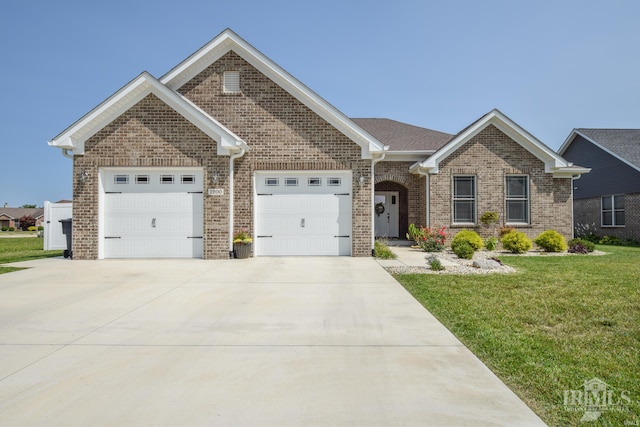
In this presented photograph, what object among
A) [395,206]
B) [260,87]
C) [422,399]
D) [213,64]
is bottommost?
[422,399]

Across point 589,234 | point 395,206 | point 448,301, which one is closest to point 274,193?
point 448,301

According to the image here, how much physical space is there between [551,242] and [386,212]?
7.35m

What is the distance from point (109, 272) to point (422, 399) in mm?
8205

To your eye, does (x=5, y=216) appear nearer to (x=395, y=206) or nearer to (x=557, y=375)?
(x=395, y=206)

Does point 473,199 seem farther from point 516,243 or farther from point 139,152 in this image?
point 139,152

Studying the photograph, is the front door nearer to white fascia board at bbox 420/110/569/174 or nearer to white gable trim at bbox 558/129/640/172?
white fascia board at bbox 420/110/569/174

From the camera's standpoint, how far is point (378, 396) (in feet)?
9.66

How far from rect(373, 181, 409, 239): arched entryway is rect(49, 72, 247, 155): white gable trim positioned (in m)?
9.34

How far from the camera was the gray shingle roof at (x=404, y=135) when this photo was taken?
1702 cm

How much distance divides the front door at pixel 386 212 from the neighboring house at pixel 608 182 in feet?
40.8

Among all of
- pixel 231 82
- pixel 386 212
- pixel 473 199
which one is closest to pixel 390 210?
pixel 386 212

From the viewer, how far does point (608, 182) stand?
A: 21328 mm

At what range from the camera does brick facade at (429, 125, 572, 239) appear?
15109mm

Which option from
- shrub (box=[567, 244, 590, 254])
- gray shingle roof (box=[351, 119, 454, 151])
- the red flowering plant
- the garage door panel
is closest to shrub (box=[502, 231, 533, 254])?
shrub (box=[567, 244, 590, 254])
